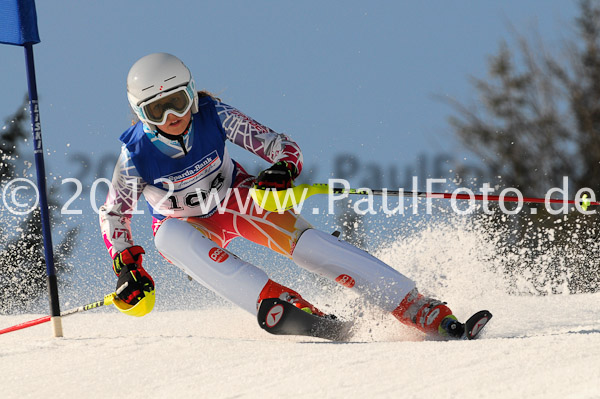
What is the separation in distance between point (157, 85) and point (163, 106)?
0.11 meters

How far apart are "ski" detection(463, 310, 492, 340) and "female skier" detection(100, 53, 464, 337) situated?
0.37ft

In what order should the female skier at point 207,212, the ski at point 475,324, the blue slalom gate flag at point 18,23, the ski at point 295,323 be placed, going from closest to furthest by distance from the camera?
1. the ski at point 295,323
2. the ski at point 475,324
3. the female skier at point 207,212
4. the blue slalom gate flag at point 18,23

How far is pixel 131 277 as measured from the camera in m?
3.70

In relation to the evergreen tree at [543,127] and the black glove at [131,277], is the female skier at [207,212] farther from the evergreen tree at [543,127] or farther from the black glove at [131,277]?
the evergreen tree at [543,127]

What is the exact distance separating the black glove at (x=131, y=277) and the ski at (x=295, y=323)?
0.76 metres

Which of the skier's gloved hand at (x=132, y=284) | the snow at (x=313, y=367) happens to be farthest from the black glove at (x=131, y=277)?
the snow at (x=313, y=367)

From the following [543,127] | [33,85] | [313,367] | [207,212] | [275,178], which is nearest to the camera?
[313,367]

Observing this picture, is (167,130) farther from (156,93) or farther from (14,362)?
(14,362)

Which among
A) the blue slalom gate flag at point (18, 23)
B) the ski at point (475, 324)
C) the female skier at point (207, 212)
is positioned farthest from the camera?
the blue slalom gate flag at point (18, 23)

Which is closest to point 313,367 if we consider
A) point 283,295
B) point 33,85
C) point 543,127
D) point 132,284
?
point 283,295

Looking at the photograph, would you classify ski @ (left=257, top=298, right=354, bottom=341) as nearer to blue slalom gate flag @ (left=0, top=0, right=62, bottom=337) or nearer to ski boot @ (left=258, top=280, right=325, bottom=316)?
ski boot @ (left=258, top=280, right=325, bottom=316)

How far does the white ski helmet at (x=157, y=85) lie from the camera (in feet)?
11.8

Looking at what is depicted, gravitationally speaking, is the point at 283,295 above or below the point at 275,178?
below

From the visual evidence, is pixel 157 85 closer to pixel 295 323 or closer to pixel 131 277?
pixel 131 277
